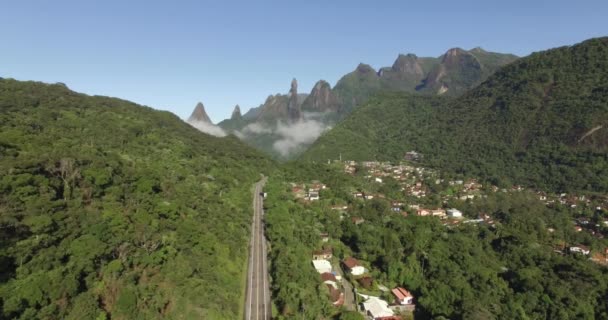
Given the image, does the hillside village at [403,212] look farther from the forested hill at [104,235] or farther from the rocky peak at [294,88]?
the rocky peak at [294,88]

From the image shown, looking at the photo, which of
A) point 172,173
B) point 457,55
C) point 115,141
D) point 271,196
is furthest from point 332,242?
point 457,55

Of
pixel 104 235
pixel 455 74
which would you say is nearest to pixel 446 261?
pixel 104 235

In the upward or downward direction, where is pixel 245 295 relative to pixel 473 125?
downward

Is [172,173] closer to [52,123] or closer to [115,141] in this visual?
[115,141]

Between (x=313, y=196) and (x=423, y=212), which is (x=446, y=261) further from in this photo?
(x=313, y=196)

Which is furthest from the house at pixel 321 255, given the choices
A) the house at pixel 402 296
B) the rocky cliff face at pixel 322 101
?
the rocky cliff face at pixel 322 101

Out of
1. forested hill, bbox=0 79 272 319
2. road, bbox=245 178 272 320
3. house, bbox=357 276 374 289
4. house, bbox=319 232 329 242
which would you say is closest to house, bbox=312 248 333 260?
house, bbox=319 232 329 242
